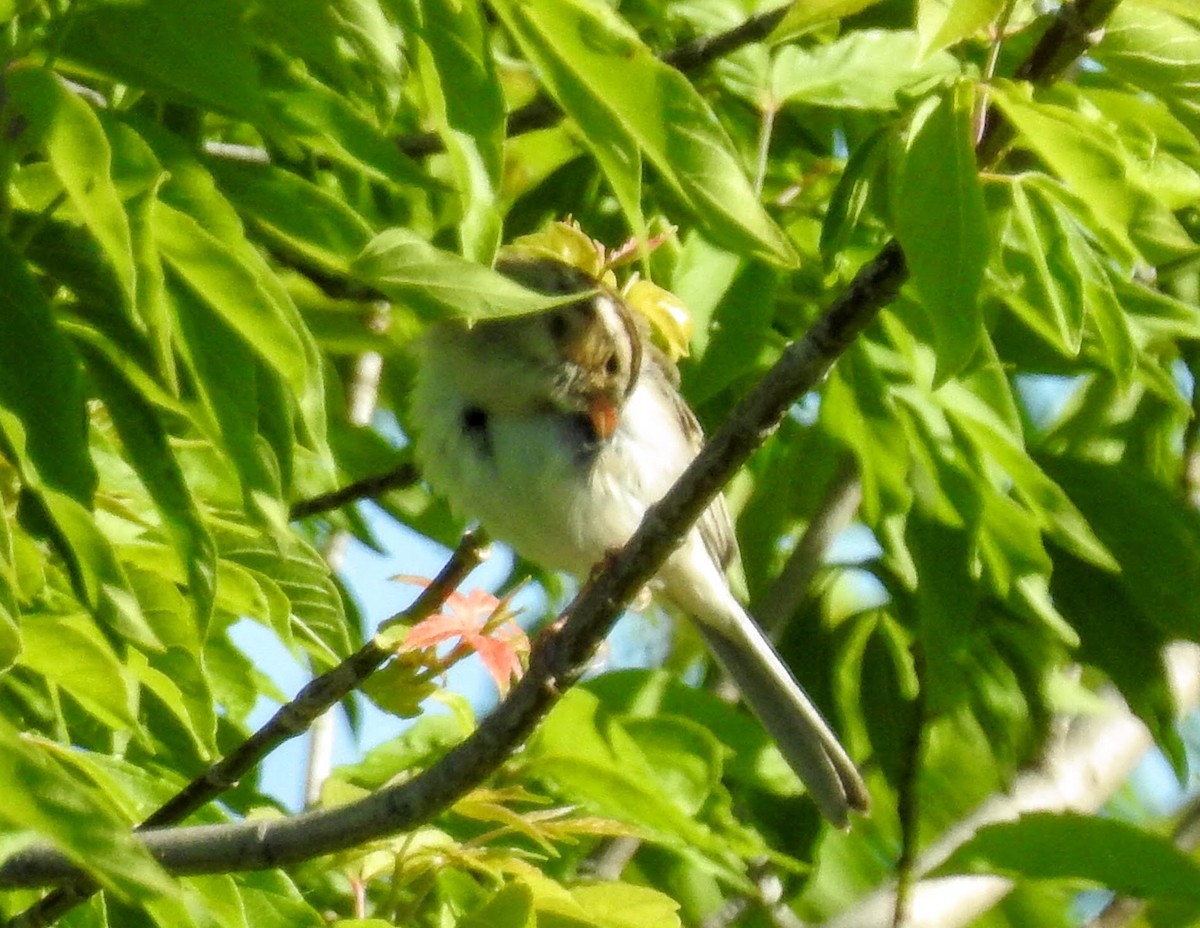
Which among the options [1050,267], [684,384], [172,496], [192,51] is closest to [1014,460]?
[684,384]

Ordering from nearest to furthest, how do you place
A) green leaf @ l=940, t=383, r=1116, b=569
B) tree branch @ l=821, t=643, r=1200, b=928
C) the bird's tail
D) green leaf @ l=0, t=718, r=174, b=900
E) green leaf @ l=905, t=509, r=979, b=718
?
1. green leaf @ l=0, t=718, r=174, b=900
2. green leaf @ l=940, t=383, r=1116, b=569
3. green leaf @ l=905, t=509, r=979, b=718
4. the bird's tail
5. tree branch @ l=821, t=643, r=1200, b=928

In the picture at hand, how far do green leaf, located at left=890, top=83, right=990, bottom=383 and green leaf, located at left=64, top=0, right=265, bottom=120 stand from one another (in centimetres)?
59

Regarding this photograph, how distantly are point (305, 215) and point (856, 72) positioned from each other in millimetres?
927

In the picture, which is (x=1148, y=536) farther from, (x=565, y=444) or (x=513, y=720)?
(x=513, y=720)

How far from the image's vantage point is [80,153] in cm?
152

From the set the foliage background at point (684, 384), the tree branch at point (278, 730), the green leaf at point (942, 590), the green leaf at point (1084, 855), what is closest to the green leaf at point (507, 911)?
the foliage background at point (684, 384)

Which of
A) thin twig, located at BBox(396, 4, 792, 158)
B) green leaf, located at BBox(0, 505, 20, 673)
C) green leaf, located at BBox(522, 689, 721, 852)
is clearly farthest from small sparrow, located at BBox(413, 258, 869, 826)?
green leaf, located at BBox(0, 505, 20, 673)

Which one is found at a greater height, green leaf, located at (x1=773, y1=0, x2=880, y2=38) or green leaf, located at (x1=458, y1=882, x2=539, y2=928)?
green leaf, located at (x1=773, y1=0, x2=880, y2=38)

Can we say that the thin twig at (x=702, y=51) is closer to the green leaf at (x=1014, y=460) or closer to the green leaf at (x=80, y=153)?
the green leaf at (x=1014, y=460)

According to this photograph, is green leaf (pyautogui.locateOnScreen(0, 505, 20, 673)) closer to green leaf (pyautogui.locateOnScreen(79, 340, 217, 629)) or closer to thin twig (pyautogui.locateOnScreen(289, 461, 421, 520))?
green leaf (pyautogui.locateOnScreen(79, 340, 217, 629))

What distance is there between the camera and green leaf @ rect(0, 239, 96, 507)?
5.49ft

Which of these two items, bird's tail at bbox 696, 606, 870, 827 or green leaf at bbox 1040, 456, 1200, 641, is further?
bird's tail at bbox 696, 606, 870, 827

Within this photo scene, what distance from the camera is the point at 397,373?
405 cm

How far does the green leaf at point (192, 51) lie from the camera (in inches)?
65.2
